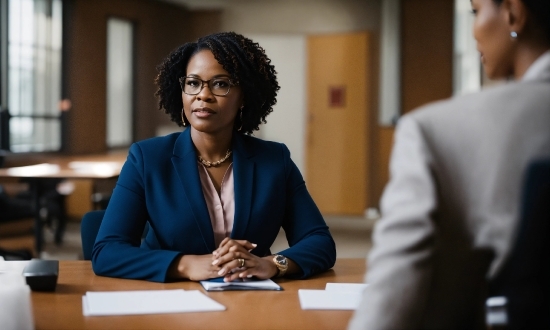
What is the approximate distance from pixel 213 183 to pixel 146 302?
689 millimetres

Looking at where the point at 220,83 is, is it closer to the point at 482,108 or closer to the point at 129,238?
the point at 129,238

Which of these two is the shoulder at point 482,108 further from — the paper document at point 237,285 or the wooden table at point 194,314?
the paper document at point 237,285

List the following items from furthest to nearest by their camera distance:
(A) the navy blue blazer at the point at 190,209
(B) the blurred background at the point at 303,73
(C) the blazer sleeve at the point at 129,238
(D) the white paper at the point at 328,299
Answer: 1. (B) the blurred background at the point at 303,73
2. (A) the navy blue blazer at the point at 190,209
3. (C) the blazer sleeve at the point at 129,238
4. (D) the white paper at the point at 328,299

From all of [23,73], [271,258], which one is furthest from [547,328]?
[23,73]

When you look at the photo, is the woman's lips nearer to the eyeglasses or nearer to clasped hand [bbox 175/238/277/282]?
the eyeglasses

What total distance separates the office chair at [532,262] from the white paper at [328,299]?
58 centimetres

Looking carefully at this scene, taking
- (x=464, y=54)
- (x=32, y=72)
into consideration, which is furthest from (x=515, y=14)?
(x=464, y=54)

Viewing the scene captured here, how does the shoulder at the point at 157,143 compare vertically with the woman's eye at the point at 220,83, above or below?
below

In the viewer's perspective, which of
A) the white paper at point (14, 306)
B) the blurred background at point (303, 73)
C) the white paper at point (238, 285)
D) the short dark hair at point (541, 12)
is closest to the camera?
the short dark hair at point (541, 12)

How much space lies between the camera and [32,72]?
25.8 ft

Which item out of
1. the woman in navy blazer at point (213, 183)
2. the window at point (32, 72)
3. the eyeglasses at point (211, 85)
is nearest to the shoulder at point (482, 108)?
the woman in navy blazer at point (213, 183)

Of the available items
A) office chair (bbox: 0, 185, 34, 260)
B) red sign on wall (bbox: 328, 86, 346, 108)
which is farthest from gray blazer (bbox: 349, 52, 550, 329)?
red sign on wall (bbox: 328, 86, 346, 108)

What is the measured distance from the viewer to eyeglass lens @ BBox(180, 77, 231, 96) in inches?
82.5

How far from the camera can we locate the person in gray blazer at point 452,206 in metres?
0.88
